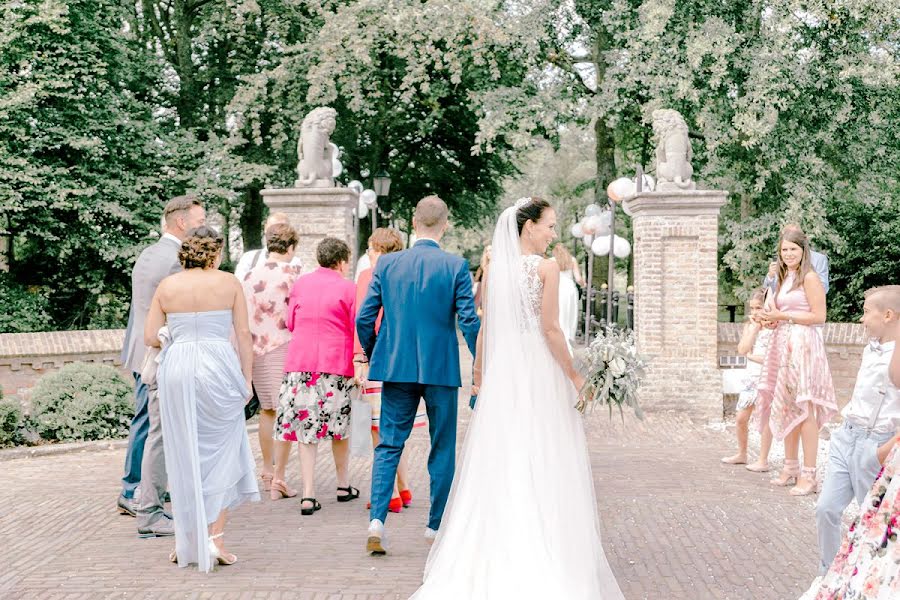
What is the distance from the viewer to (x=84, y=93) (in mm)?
17875

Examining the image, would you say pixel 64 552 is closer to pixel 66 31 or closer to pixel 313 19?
pixel 66 31

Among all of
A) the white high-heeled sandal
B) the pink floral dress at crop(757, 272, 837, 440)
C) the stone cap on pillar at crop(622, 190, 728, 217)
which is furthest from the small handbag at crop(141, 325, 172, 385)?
the stone cap on pillar at crop(622, 190, 728, 217)

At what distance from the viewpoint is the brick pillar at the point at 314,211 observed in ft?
38.6

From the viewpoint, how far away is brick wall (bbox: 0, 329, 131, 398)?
1132cm

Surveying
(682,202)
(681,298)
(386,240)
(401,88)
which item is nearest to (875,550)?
(386,240)

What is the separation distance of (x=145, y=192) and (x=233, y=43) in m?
5.80

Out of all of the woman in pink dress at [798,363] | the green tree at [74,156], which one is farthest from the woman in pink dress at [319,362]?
the green tree at [74,156]

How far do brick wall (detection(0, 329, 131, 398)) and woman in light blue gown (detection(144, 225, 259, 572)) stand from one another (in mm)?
6683

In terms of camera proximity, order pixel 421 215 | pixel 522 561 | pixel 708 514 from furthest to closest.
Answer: pixel 708 514
pixel 421 215
pixel 522 561

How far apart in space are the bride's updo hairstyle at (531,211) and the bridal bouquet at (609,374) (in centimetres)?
77

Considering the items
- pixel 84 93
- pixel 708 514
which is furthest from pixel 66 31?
pixel 708 514

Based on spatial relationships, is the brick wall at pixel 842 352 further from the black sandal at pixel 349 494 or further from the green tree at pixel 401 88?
the green tree at pixel 401 88

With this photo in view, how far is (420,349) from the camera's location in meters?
5.45

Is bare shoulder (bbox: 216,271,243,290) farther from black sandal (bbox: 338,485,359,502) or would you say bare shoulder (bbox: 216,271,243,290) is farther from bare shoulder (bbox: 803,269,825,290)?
bare shoulder (bbox: 803,269,825,290)
